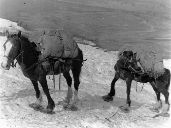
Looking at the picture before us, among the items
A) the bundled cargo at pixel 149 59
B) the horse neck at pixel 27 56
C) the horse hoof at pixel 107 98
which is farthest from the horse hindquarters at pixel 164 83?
the horse neck at pixel 27 56

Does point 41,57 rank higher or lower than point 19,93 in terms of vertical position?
higher

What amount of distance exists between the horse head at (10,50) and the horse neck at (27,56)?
216 millimetres

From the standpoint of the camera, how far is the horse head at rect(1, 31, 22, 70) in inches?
341

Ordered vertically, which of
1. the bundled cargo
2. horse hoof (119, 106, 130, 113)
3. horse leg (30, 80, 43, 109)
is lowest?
horse hoof (119, 106, 130, 113)

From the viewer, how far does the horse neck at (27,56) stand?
30.1 feet

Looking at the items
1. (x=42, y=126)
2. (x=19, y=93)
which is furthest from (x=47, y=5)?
(x=42, y=126)

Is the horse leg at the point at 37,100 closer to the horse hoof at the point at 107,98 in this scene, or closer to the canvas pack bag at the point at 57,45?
the canvas pack bag at the point at 57,45

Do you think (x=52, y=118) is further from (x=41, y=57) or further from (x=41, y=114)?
(x=41, y=57)

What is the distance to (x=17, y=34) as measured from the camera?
29.5 ft

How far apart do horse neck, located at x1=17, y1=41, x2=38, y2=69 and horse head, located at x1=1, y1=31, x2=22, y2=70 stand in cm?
22

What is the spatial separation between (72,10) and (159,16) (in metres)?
9.54

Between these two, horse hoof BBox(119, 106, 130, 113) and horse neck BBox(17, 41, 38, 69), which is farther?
horse hoof BBox(119, 106, 130, 113)

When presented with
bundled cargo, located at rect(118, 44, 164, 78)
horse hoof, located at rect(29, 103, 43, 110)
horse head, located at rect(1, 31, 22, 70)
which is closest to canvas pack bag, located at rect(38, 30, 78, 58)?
horse head, located at rect(1, 31, 22, 70)

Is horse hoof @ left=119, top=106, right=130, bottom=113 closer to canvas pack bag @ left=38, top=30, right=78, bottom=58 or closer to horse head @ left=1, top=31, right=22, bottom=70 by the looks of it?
canvas pack bag @ left=38, top=30, right=78, bottom=58
